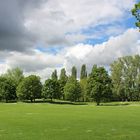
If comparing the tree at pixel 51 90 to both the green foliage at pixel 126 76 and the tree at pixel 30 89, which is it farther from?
the green foliage at pixel 126 76

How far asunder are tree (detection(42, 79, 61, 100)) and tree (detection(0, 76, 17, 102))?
1473 centimetres

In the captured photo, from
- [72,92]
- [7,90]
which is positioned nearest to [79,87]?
[72,92]

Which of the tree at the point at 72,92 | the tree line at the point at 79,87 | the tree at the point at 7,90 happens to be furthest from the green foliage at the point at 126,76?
the tree at the point at 7,90

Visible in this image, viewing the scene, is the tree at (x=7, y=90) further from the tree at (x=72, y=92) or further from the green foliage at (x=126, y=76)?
the green foliage at (x=126, y=76)

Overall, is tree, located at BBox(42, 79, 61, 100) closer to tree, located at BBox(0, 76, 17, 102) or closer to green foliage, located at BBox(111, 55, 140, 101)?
tree, located at BBox(0, 76, 17, 102)

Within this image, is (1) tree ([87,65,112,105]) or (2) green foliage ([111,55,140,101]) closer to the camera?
(1) tree ([87,65,112,105])

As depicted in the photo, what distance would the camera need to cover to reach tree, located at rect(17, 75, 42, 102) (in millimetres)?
165625

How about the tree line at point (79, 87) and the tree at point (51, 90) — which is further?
the tree at point (51, 90)

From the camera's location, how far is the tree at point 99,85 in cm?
13174

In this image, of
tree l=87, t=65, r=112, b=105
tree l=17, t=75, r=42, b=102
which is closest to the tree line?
tree l=17, t=75, r=42, b=102

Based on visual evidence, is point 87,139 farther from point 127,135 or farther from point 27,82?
point 27,82

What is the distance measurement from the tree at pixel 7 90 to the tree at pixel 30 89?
282 inches

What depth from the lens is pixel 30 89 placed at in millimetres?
168375

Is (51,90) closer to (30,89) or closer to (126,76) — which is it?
(30,89)
